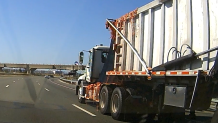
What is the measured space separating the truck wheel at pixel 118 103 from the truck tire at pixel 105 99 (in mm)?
328

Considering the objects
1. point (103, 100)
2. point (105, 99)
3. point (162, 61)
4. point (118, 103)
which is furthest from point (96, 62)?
point (162, 61)

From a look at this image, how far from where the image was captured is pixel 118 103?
403 inches

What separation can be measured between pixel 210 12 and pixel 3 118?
7.25 metres

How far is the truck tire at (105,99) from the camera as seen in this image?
1132 centimetres

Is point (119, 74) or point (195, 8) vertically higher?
point (195, 8)

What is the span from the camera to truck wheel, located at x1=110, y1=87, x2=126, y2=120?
32.8 feet

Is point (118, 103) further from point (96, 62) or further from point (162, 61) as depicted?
point (96, 62)

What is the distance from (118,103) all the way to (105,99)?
4.87ft

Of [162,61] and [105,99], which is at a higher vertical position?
[162,61]

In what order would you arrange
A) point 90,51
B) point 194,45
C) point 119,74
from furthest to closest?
point 90,51
point 119,74
point 194,45

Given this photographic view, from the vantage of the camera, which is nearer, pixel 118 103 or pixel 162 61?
pixel 162 61

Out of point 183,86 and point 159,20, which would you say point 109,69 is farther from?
point 183,86

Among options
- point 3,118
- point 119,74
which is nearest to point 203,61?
point 119,74

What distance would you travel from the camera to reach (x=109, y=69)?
43.2 ft
